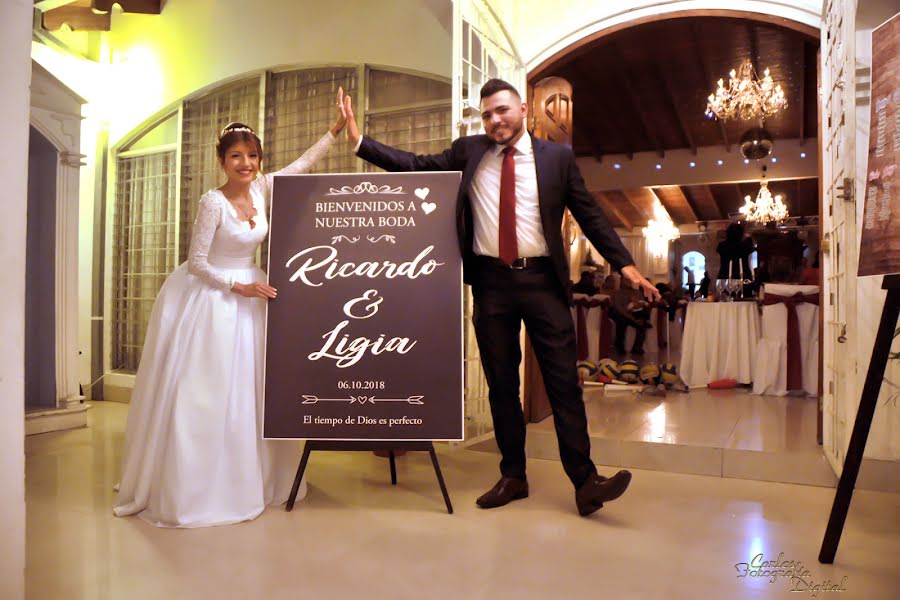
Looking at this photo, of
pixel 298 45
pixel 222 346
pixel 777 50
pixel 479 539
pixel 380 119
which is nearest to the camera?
pixel 479 539

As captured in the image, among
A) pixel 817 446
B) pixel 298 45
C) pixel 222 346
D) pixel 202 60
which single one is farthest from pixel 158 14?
pixel 817 446

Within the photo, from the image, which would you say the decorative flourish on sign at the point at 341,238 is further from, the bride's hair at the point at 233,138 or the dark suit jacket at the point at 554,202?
the bride's hair at the point at 233,138

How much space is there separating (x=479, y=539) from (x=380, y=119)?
3663 mm

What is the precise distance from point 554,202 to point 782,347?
3.74 metres

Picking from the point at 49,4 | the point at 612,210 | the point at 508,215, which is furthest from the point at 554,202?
the point at 612,210

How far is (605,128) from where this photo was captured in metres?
10.8

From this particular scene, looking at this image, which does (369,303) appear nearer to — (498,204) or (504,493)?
(498,204)

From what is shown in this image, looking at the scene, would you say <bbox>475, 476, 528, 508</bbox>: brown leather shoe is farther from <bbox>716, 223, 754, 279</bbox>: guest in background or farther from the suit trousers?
<bbox>716, 223, 754, 279</bbox>: guest in background

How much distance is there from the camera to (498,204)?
110 inches

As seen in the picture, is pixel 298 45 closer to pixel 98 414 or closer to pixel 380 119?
pixel 380 119

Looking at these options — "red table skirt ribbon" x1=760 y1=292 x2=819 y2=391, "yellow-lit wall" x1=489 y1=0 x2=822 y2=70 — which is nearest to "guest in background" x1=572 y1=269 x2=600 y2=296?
"red table skirt ribbon" x1=760 y1=292 x2=819 y2=391

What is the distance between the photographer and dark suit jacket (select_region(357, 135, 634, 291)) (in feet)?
8.87

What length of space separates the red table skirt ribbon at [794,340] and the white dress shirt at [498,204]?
366 centimetres

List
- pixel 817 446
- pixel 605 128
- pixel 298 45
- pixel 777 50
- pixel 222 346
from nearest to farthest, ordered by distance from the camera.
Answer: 1. pixel 222 346
2. pixel 817 446
3. pixel 298 45
4. pixel 777 50
5. pixel 605 128
